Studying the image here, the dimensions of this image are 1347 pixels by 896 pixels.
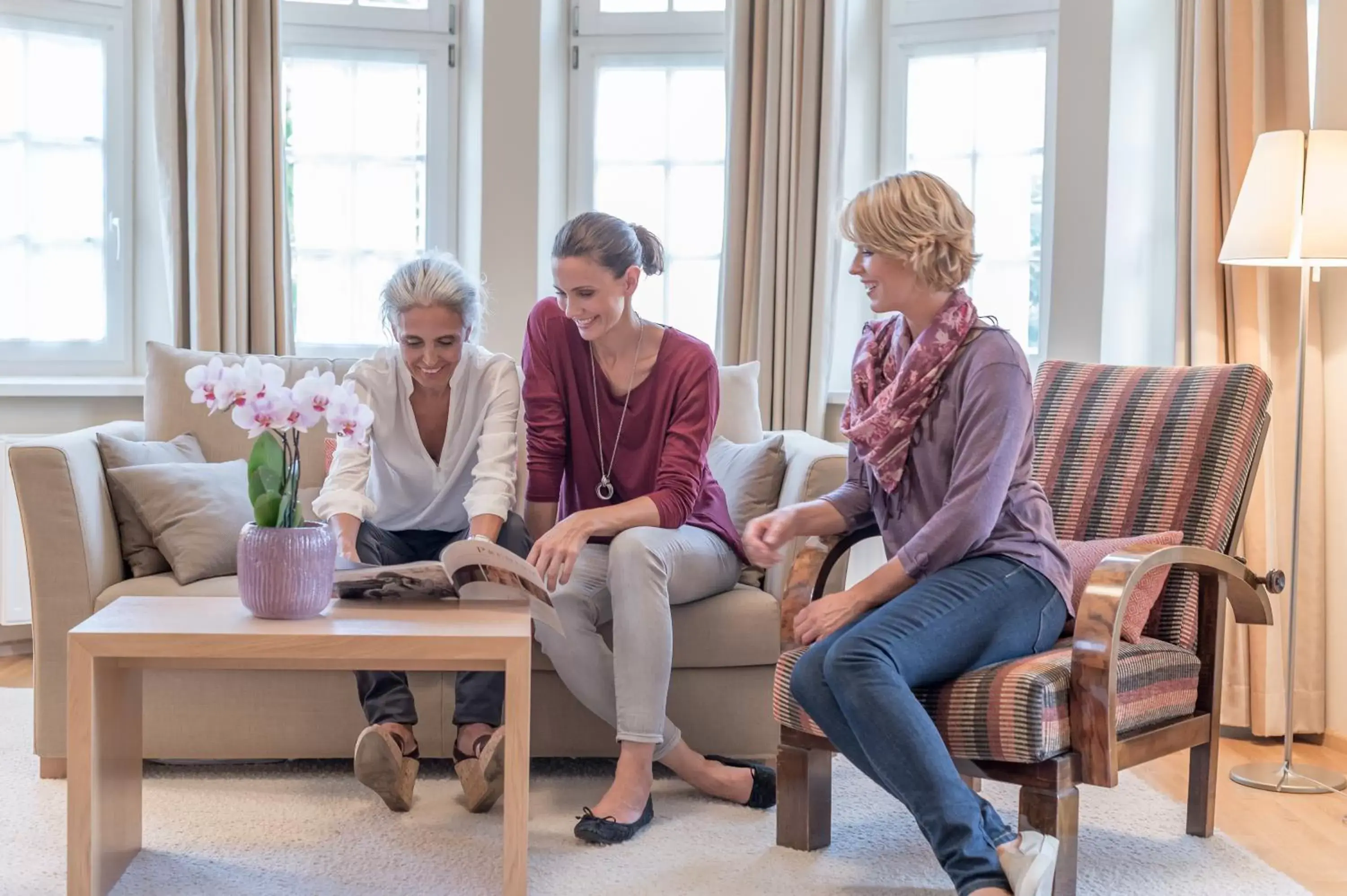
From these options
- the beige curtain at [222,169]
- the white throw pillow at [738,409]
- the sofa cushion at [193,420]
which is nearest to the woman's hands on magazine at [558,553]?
the white throw pillow at [738,409]

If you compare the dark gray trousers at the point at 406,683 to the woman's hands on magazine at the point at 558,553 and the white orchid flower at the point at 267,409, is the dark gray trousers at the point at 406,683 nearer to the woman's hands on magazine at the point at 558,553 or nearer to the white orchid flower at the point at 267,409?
the woman's hands on magazine at the point at 558,553

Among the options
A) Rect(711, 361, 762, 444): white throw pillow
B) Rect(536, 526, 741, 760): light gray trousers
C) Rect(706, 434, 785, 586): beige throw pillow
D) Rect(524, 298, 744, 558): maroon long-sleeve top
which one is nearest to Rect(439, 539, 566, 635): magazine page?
Rect(536, 526, 741, 760): light gray trousers

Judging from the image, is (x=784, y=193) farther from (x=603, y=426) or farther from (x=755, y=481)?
(x=603, y=426)

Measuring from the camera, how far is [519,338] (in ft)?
12.6

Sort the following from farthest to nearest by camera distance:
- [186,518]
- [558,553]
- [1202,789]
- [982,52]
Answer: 1. [982,52]
2. [186,518]
3. [1202,789]
4. [558,553]

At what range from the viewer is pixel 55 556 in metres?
2.57

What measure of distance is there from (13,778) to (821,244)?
2.41 meters

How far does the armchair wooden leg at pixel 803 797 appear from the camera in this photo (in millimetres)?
2244

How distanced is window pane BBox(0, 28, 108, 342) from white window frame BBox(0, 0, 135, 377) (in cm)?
2

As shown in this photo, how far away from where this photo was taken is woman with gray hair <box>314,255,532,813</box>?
239 cm

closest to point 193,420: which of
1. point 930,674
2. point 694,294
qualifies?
point 694,294

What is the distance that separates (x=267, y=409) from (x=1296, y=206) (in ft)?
7.09

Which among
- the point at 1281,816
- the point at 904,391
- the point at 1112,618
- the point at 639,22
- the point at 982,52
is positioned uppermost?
the point at 639,22

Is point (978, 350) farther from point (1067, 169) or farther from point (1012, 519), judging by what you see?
point (1067, 169)
